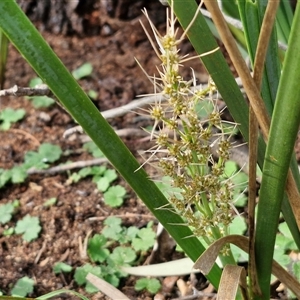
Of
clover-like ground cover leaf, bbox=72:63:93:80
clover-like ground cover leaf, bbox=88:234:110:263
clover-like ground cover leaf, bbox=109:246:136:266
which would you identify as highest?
clover-like ground cover leaf, bbox=72:63:93:80

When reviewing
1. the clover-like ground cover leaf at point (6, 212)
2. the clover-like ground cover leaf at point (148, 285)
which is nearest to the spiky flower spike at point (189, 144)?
the clover-like ground cover leaf at point (148, 285)

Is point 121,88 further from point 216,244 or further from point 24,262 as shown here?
point 216,244

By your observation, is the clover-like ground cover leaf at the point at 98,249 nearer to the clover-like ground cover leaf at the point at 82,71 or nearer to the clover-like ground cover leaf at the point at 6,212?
the clover-like ground cover leaf at the point at 6,212

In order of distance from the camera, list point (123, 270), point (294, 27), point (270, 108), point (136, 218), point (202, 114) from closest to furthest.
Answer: point (294, 27) → point (270, 108) → point (123, 270) → point (136, 218) → point (202, 114)

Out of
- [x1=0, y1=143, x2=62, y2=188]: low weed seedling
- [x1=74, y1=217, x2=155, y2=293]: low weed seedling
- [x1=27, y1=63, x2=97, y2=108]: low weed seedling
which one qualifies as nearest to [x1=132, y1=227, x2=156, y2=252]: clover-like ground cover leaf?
[x1=74, y1=217, x2=155, y2=293]: low weed seedling

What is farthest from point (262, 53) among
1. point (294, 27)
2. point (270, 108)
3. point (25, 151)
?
point (25, 151)

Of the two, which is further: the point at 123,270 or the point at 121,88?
the point at 121,88

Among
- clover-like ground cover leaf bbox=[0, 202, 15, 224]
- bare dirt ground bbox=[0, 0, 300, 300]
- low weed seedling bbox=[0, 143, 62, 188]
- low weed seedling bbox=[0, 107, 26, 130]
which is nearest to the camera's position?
bare dirt ground bbox=[0, 0, 300, 300]

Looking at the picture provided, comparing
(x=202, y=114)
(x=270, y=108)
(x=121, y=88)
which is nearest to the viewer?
(x=270, y=108)

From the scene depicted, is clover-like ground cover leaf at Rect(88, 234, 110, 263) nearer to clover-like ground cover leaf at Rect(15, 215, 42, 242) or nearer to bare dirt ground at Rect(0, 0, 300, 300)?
bare dirt ground at Rect(0, 0, 300, 300)
